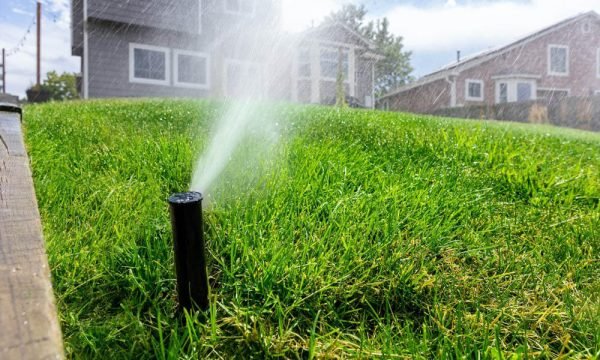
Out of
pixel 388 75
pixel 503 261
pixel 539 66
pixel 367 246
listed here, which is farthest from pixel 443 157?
pixel 388 75

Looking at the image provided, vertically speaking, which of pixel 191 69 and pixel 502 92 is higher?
pixel 502 92

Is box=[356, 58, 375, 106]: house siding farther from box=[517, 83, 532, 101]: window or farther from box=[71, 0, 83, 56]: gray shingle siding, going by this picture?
box=[71, 0, 83, 56]: gray shingle siding

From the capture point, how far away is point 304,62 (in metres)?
17.7

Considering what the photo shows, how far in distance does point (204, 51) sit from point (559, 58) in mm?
20928

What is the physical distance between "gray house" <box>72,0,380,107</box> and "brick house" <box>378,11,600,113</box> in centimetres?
871

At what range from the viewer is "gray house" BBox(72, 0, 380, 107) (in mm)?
13312

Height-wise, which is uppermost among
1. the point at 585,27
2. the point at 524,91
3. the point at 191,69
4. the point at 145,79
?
the point at 585,27

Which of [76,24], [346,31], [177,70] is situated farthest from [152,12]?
[346,31]

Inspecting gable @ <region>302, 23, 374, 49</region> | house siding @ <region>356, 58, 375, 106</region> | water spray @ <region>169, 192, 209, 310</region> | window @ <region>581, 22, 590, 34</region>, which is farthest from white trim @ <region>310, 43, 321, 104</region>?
window @ <region>581, 22, 590, 34</region>

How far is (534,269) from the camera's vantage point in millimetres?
1706

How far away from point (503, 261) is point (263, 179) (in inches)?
45.8

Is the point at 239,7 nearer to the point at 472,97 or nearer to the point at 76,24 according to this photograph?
the point at 76,24

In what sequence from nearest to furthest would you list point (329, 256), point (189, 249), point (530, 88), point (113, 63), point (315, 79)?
point (189, 249) → point (329, 256) → point (113, 63) → point (315, 79) → point (530, 88)

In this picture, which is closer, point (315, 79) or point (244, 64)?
point (244, 64)
